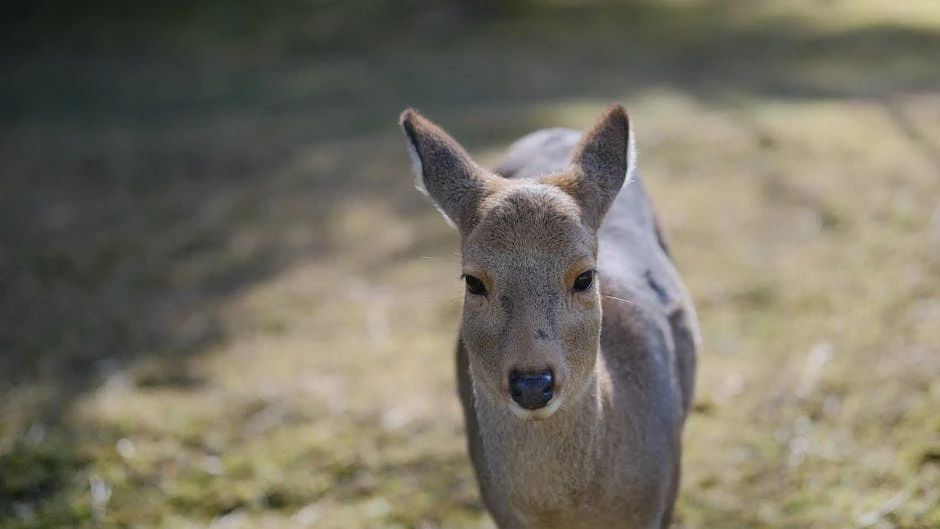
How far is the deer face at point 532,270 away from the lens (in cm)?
304

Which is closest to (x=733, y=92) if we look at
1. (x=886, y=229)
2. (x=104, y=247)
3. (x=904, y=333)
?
(x=886, y=229)

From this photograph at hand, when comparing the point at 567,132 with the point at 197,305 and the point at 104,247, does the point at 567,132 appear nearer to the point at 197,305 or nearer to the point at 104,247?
the point at 197,305

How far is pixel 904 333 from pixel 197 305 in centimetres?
424

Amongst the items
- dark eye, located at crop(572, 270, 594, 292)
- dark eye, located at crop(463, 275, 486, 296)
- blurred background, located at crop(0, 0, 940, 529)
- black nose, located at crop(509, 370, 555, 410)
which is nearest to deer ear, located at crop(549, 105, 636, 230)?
dark eye, located at crop(572, 270, 594, 292)

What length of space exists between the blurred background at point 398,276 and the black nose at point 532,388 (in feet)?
5.96

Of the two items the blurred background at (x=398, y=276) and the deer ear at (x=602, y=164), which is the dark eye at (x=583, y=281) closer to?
the deer ear at (x=602, y=164)

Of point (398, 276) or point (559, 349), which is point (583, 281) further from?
point (398, 276)

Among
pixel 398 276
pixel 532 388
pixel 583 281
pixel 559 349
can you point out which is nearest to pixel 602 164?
pixel 583 281

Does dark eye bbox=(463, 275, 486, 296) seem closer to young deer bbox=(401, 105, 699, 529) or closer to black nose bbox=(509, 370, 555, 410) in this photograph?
young deer bbox=(401, 105, 699, 529)

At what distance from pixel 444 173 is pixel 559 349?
2.45 ft

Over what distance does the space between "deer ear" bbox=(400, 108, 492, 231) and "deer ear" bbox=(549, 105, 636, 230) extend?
0.26 metres

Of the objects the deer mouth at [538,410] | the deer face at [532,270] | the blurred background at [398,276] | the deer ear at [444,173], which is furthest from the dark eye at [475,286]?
the blurred background at [398,276]

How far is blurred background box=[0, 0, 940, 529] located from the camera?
16.4ft

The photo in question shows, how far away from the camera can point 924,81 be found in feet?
32.9
